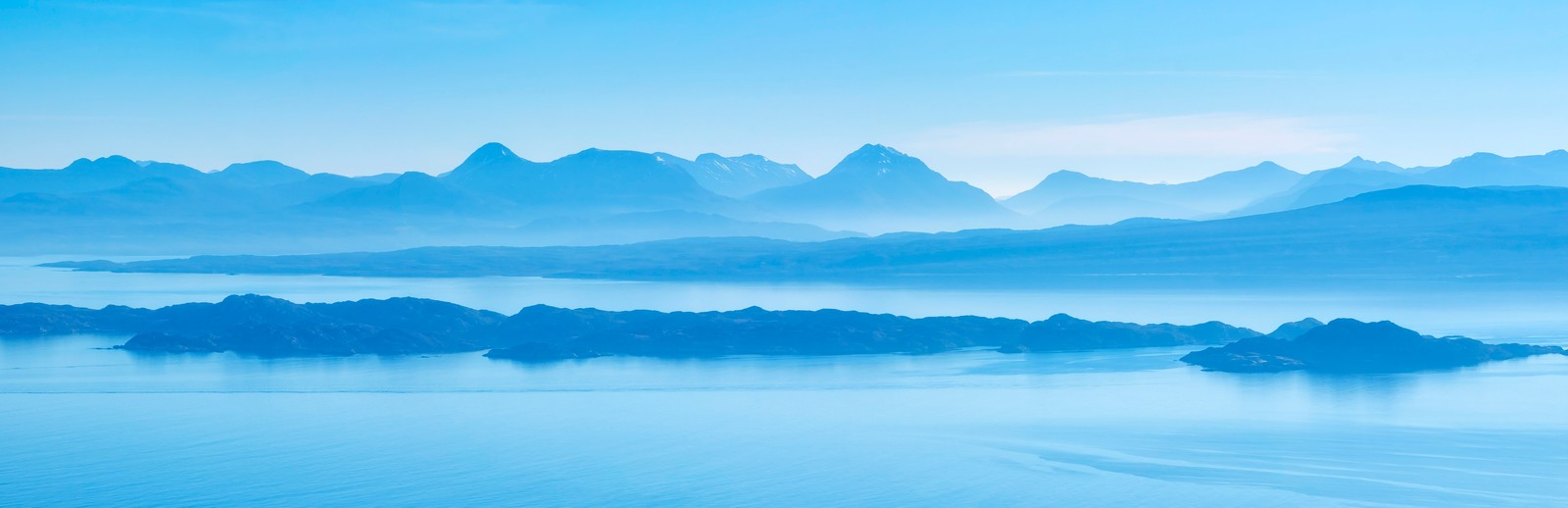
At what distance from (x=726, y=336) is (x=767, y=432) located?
1873 cm

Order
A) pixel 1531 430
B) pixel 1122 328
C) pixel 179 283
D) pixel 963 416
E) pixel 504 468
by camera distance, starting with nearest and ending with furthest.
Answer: pixel 504 468 → pixel 1531 430 → pixel 963 416 → pixel 1122 328 → pixel 179 283

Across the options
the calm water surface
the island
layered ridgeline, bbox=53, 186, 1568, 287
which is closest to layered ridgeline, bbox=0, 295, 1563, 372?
the island

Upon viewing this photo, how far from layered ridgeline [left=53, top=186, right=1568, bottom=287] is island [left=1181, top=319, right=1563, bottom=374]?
54364 millimetres

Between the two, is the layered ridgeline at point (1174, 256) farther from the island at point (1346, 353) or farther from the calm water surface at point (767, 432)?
the calm water surface at point (767, 432)

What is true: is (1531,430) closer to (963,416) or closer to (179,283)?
(963,416)

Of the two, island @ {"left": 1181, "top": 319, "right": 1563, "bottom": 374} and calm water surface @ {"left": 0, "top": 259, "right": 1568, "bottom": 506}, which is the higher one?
island @ {"left": 1181, "top": 319, "right": 1563, "bottom": 374}

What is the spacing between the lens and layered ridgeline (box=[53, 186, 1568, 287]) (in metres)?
108

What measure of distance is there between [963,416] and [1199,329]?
830 inches

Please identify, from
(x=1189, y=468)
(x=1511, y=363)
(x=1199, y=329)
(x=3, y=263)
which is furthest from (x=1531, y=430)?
(x=3, y=263)

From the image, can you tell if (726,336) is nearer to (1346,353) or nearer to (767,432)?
(1346,353)

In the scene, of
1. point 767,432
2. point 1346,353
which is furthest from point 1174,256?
point 767,432

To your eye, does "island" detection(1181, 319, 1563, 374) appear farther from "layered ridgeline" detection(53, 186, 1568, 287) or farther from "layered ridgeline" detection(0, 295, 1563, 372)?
"layered ridgeline" detection(53, 186, 1568, 287)

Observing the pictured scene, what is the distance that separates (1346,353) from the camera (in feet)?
147

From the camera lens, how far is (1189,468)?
93.2ft
